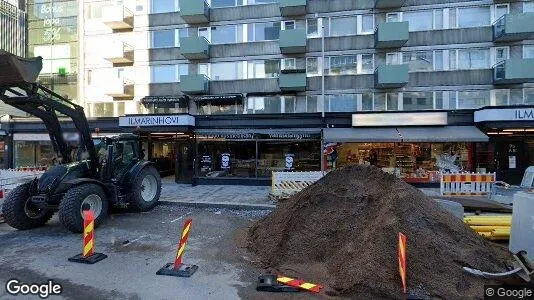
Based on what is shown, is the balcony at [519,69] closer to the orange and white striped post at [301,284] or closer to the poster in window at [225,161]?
the poster in window at [225,161]

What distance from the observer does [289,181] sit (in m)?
13.5

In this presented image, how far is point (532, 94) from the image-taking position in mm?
18641

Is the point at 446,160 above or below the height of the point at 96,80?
below

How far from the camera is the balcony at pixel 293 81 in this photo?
65.6 feet

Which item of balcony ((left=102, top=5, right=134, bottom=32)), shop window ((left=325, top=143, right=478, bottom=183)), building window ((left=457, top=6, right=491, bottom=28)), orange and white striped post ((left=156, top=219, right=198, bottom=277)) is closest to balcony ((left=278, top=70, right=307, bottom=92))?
shop window ((left=325, top=143, right=478, bottom=183))

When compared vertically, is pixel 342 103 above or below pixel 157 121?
above

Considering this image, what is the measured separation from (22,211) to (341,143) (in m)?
14.7

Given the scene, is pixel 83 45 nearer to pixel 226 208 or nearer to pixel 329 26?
→ pixel 329 26

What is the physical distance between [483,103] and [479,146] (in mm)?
2720

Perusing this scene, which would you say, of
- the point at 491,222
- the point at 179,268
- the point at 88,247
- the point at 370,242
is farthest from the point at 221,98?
the point at 370,242

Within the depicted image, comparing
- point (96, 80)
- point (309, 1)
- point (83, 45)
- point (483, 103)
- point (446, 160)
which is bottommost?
point (446, 160)

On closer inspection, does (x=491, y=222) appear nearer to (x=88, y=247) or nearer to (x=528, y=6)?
(x=88, y=247)

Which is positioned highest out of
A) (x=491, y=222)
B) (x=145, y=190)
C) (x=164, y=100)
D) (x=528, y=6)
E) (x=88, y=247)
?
(x=528, y=6)

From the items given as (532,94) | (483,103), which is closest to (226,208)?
(483,103)
